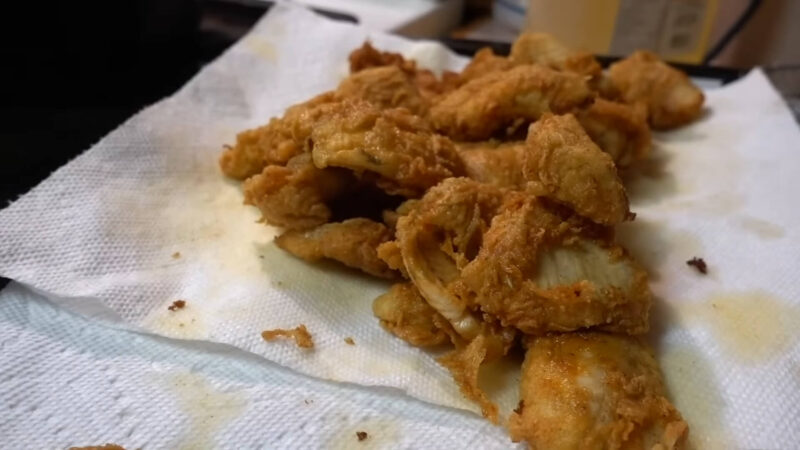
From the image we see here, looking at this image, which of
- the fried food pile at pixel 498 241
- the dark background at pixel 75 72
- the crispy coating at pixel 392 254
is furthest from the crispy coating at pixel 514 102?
the dark background at pixel 75 72

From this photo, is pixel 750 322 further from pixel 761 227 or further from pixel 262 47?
pixel 262 47

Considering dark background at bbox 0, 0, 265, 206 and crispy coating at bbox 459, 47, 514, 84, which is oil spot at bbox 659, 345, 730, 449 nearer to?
crispy coating at bbox 459, 47, 514, 84

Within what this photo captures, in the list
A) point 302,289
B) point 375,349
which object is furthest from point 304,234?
point 375,349

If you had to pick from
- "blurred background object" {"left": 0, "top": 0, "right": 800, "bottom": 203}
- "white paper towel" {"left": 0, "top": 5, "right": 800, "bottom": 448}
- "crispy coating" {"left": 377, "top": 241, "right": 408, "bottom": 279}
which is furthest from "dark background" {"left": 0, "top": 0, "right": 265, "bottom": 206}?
"crispy coating" {"left": 377, "top": 241, "right": 408, "bottom": 279}

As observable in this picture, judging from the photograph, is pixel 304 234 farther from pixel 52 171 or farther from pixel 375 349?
pixel 52 171

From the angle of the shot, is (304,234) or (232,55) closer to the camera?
(304,234)

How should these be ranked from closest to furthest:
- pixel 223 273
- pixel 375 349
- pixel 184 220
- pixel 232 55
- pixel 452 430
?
pixel 452 430
pixel 375 349
pixel 223 273
pixel 184 220
pixel 232 55

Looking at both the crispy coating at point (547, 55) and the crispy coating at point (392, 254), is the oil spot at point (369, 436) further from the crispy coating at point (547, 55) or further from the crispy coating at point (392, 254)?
the crispy coating at point (547, 55)
